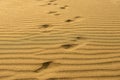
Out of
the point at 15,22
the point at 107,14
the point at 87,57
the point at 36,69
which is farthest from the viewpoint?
the point at 107,14

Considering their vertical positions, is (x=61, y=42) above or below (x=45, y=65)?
above

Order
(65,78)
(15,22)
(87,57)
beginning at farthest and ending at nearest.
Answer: (15,22) < (87,57) < (65,78)

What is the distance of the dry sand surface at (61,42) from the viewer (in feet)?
8.77

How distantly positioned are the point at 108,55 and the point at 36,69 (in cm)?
92

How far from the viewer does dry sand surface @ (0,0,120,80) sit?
2.67 metres

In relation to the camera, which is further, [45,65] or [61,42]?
[61,42]

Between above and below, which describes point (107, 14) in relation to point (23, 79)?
above

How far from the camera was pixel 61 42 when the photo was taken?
3365mm

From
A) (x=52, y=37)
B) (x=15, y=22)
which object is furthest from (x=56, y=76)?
(x=15, y=22)

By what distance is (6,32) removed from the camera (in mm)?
3838

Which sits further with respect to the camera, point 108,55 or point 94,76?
point 108,55

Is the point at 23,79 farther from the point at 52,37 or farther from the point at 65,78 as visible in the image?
the point at 52,37

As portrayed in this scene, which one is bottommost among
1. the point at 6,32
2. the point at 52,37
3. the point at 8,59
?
the point at 8,59

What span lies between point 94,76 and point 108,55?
0.54 meters
